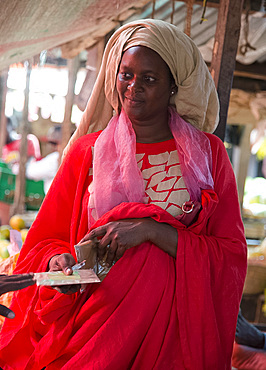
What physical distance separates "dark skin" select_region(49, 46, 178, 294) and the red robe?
0.11ft

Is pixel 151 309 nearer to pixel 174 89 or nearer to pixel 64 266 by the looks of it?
pixel 64 266

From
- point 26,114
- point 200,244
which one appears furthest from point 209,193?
point 26,114

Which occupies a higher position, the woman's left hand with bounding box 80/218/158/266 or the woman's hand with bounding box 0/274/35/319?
the woman's left hand with bounding box 80/218/158/266

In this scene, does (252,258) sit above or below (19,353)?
below

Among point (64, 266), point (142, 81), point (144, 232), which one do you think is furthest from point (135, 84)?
point (64, 266)

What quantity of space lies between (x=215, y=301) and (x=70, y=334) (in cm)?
50

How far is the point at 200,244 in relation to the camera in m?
1.55

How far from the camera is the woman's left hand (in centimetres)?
149

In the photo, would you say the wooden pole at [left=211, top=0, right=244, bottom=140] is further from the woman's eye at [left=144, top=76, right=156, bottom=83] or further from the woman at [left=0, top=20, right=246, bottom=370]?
the woman's eye at [left=144, top=76, right=156, bottom=83]

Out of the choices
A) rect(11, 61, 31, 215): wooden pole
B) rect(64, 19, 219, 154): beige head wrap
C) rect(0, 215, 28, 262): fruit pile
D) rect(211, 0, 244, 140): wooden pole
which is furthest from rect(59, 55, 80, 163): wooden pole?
rect(64, 19, 219, 154): beige head wrap

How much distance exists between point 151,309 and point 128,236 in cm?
25

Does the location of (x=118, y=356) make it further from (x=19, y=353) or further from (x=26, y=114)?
(x=26, y=114)

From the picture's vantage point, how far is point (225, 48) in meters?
2.12

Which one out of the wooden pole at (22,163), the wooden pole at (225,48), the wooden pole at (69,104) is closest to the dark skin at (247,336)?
the wooden pole at (225,48)
